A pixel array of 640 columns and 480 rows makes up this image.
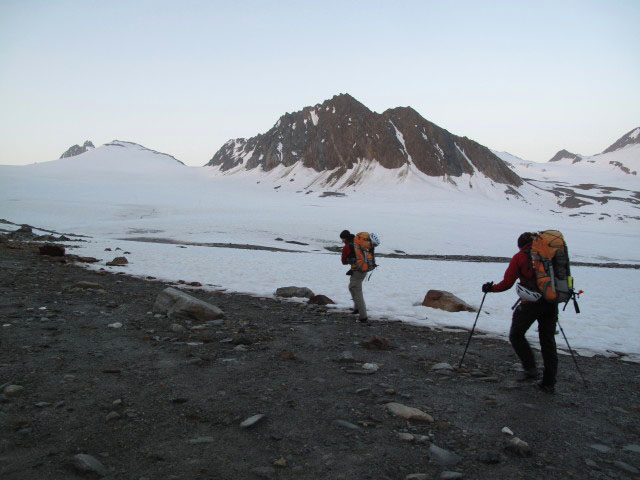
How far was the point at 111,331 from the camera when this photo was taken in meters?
7.79

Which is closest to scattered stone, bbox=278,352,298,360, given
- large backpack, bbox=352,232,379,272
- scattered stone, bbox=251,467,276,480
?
scattered stone, bbox=251,467,276,480

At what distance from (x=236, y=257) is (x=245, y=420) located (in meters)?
18.0

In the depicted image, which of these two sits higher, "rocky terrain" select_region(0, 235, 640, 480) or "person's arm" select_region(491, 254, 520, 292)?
"person's arm" select_region(491, 254, 520, 292)

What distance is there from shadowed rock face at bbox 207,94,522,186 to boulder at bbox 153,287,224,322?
433 ft

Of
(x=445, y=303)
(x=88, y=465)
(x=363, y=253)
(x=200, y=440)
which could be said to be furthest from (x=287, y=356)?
(x=445, y=303)

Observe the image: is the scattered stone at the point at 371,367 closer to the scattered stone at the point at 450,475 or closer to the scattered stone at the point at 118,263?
the scattered stone at the point at 450,475

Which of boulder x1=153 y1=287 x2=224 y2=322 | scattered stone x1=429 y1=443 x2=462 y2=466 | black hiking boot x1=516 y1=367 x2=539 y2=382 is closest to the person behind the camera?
scattered stone x1=429 y1=443 x2=462 y2=466

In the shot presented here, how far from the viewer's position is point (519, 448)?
13.1ft

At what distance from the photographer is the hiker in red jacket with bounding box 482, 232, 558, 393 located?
20.0 feet

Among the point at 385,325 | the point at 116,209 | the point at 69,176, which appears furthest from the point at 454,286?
the point at 69,176

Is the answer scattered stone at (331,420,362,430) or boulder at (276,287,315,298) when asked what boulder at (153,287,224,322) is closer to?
boulder at (276,287,315,298)

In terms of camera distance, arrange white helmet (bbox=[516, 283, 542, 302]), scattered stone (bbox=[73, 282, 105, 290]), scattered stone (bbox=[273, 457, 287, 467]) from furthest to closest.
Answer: scattered stone (bbox=[73, 282, 105, 290]), white helmet (bbox=[516, 283, 542, 302]), scattered stone (bbox=[273, 457, 287, 467])

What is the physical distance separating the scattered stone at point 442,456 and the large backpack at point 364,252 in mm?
6164

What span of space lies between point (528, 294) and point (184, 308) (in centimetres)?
707
